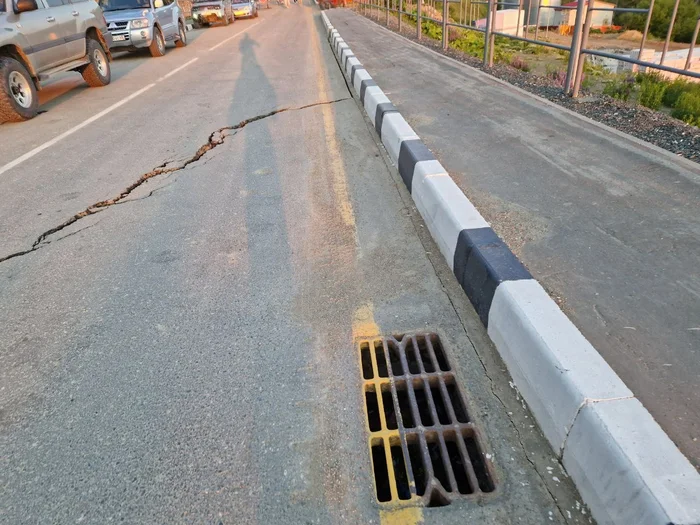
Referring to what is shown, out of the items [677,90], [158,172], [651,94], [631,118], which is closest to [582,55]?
[631,118]

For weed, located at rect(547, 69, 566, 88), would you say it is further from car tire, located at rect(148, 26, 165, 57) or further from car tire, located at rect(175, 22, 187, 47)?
car tire, located at rect(175, 22, 187, 47)

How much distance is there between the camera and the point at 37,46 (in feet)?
24.3

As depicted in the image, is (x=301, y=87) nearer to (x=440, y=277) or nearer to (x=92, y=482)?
(x=440, y=277)

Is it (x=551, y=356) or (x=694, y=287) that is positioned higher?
(x=551, y=356)

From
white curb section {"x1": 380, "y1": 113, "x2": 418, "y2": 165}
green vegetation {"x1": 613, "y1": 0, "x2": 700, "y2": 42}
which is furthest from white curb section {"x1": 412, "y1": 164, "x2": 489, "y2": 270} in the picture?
green vegetation {"x1": 613, "y1": 0, "x2": 700, "y2": 42}

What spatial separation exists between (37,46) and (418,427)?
8521mm

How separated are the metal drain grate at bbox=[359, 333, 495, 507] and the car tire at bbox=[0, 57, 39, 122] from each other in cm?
722

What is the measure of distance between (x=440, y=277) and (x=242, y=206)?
1.93 meters

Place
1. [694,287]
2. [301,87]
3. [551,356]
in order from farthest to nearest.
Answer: [301,87] < [694,287] < [551,356]

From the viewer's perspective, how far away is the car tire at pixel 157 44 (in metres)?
13.0

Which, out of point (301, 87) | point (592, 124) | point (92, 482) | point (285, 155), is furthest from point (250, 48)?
point (92, 482)

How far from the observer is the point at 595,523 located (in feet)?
5.15

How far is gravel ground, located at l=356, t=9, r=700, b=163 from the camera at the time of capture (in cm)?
467

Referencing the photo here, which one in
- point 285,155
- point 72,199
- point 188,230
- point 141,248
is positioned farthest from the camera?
point 285,155
